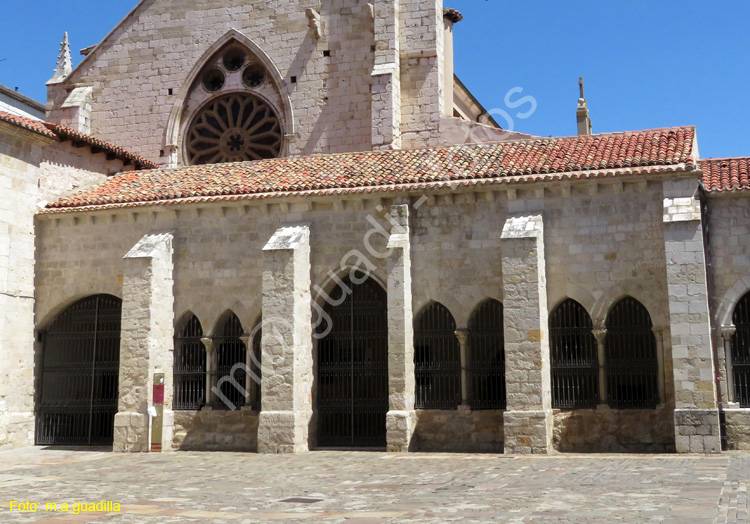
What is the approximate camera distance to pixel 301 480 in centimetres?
1280

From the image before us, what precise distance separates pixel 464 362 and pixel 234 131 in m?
12.9

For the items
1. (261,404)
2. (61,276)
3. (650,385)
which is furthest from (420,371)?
(61,276)

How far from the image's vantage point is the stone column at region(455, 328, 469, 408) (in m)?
17.7

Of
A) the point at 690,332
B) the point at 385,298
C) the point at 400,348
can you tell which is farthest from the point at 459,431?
the point at 690,332

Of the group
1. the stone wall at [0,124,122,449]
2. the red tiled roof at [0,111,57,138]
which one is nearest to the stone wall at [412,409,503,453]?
the stone wall at [0,124,122,449]

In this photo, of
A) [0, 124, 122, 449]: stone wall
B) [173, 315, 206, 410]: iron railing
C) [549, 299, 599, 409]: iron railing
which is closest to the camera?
[549, 299, 599, 409]: iron railing

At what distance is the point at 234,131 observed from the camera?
27.0 m

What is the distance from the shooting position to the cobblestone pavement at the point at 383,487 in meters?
9.24

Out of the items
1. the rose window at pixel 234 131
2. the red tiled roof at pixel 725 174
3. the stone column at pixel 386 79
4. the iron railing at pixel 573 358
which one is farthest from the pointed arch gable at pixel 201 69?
the red tiled roof at pixel 725 174

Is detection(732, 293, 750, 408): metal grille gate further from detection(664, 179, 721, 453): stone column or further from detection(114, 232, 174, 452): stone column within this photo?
detection(114, 232, 174, 452): stone column

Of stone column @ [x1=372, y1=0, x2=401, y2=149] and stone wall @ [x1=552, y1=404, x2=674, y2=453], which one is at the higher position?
stone column @ [x1=372, y1=0, x2=401, y2=149]

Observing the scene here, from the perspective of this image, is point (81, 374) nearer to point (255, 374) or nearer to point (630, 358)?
point (255, 374)

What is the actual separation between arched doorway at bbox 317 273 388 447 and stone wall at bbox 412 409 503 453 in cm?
116

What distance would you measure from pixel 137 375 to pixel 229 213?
416 centimetres
